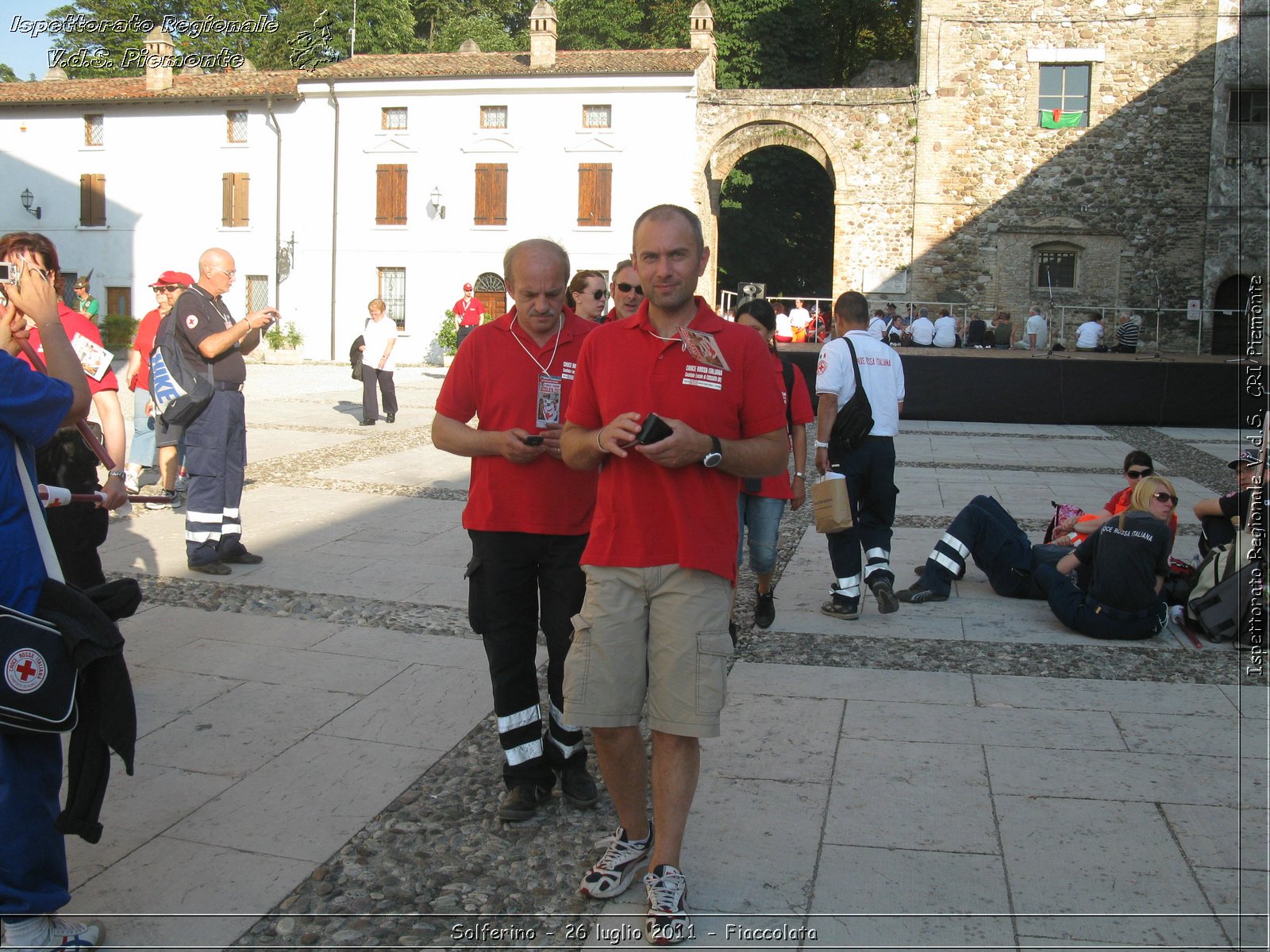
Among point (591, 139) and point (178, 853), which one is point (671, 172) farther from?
point (178, 853)

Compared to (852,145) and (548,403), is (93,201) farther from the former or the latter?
(548,403)

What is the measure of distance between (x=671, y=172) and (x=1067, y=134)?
11094mm

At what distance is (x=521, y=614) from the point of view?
3.83m

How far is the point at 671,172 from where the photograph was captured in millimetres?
32250

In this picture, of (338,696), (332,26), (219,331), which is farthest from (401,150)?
(338,696)

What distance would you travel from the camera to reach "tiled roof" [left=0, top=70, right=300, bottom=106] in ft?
114

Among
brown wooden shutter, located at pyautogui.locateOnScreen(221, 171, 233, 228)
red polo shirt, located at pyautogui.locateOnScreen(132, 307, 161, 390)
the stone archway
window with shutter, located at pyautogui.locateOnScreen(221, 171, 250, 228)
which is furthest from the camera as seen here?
brown wooden shutter, located at pyautogui.locateOnScreen(221, 171, 233, 228)

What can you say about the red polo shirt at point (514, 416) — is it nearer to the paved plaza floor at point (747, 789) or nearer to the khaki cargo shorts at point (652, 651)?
the khaki cargo shorts at point (652, 651)

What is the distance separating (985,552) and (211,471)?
15.8ft

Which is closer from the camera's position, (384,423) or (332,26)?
(384,423)

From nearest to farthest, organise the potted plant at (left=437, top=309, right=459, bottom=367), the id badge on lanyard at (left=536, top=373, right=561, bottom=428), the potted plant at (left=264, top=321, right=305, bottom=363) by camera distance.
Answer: the id badge on lanyard at (left=536, top=373, right=561, bottom=428), the potted plant at (left=264, top=321, right=305, bottom=363), the potted plant at (left=437, top=309, right=459, bottom=367)

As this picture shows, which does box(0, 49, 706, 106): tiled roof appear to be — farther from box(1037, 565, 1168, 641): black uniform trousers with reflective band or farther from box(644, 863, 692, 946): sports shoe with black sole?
box(644, 863, 692, 946): sports shoe with black sole

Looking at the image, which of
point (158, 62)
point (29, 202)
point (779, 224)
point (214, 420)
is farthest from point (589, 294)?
point (29, 202)

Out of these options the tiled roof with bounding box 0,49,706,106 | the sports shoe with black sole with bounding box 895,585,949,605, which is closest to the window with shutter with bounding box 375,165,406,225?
the tiled roof with bounding box 0,49,706,106
